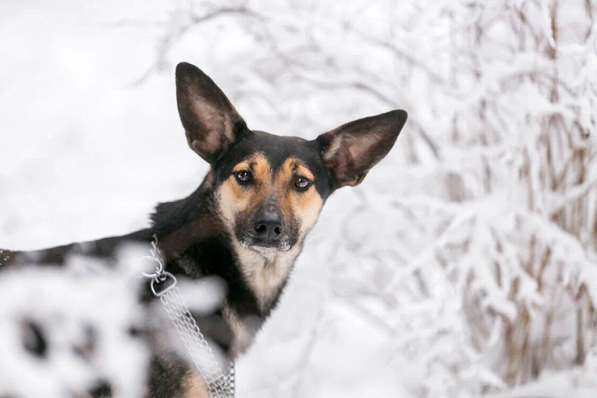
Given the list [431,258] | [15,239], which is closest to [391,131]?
[431,258]

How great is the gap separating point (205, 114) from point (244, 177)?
1.02 feet

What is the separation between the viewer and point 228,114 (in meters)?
3.39

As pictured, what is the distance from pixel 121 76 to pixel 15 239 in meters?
2.90

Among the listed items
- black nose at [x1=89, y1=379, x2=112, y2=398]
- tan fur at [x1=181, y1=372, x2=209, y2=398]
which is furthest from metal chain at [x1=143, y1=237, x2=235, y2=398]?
black nose at [x1=89, y1=379, x2=112, y2=398]

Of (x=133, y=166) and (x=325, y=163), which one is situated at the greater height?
(x=325, y=163)

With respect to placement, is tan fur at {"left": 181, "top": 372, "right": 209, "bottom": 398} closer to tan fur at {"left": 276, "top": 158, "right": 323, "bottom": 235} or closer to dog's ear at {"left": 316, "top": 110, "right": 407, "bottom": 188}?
tan fur at {"left": 276, "top": 158, "right": 323, "bottom": 235}

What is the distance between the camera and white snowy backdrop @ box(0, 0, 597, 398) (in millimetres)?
4098

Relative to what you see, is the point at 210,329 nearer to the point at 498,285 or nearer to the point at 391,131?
the point at 391,131

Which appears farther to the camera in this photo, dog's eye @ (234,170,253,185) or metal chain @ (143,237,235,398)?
dog's eye @ (234,170,253,185)

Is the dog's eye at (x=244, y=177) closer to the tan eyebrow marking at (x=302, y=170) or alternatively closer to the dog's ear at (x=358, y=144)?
the tan eyebrow marking at (x=302, y=170)

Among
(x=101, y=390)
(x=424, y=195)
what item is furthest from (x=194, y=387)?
(x=424, y=195)

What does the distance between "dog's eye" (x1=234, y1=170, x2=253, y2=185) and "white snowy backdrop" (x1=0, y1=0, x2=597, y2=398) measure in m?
1.01

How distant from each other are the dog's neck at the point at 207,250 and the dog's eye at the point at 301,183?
248mm

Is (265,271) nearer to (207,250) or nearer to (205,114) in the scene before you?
(207,250)
